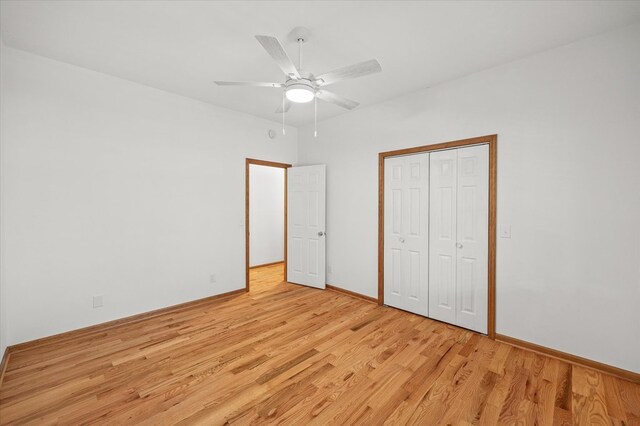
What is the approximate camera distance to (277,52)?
1.81 metres

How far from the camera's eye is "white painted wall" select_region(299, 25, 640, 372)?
86.9 inches

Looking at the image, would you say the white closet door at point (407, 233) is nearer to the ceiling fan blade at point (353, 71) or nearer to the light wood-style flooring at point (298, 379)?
the light wood-style flooring at point (298, 379)

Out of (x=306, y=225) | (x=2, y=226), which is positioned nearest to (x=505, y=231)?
(x=306, y=225)

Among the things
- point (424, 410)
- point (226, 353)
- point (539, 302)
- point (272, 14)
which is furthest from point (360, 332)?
point (272, 14)

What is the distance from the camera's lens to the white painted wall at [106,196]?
102 inches

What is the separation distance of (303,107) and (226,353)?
329 cm

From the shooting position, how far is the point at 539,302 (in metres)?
2.61

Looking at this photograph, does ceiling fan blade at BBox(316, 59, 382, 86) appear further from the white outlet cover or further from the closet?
the white outlet cover

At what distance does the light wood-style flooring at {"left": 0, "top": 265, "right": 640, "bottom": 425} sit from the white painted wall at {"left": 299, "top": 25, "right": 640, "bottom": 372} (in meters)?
0.46

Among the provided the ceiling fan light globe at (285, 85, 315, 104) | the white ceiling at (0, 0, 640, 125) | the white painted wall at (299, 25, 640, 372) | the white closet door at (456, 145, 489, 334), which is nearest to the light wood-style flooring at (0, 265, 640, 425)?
the white closet door at (456, 145, 489, 334)

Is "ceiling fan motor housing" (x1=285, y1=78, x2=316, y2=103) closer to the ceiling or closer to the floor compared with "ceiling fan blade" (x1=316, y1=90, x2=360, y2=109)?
closer to the floor

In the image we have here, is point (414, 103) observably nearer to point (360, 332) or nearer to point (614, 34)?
point (614, 34)

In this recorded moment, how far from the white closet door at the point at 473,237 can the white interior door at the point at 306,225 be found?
208 centimetres

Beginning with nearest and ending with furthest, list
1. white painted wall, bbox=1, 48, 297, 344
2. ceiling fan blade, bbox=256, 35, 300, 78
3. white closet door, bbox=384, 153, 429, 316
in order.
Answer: ceiling fan blade, bbox=256, 35, 300, 78 → white painted wall, bbox=1, 48, 297, 344 → white closet door, bbox=384, 153, 429, 316
